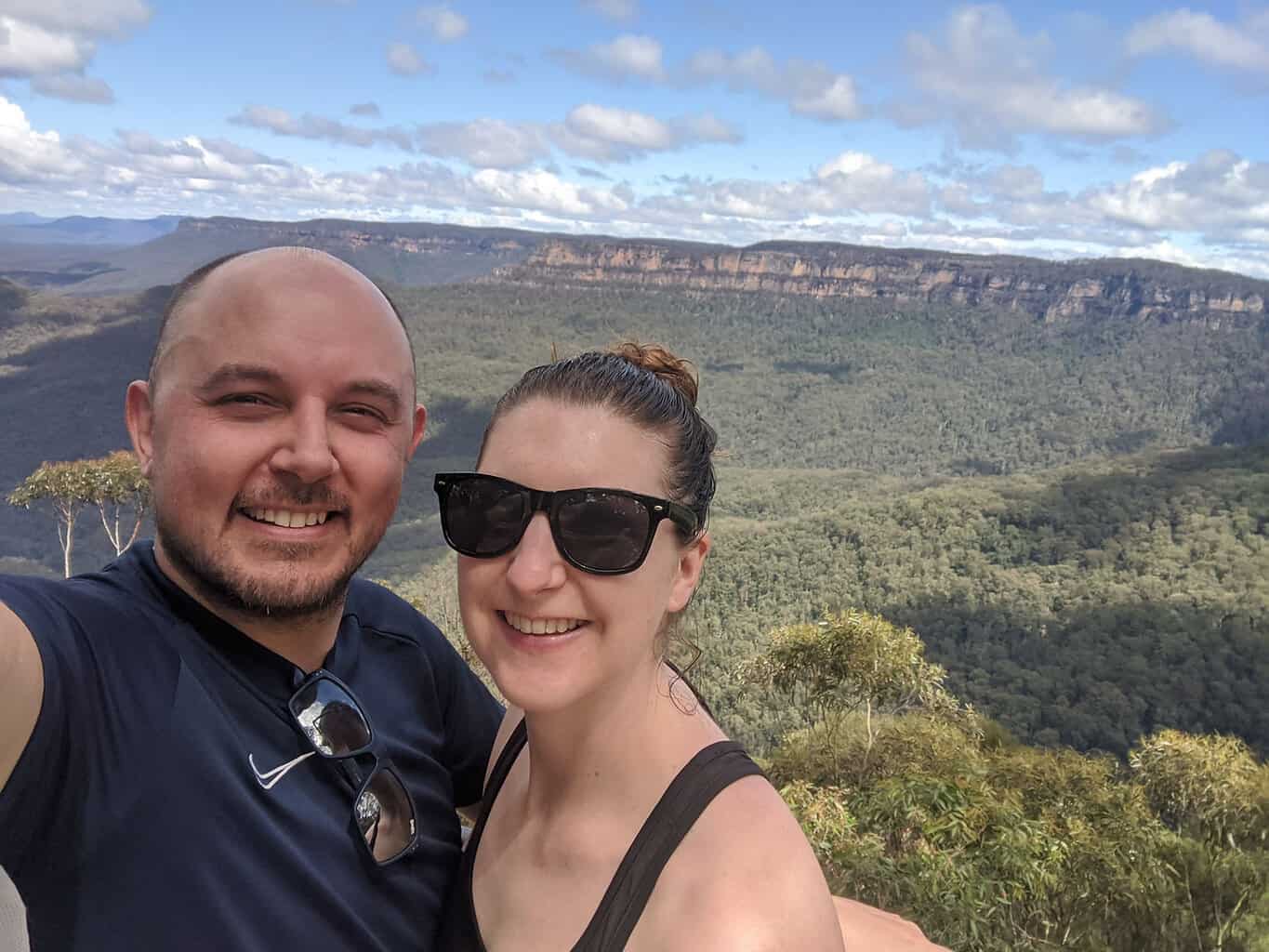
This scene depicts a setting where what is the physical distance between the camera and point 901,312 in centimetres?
13125

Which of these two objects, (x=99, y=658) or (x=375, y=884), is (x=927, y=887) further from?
(x=99, y=658)

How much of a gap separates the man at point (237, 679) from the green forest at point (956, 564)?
532 millimetres

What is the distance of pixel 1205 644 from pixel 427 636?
37.9 meters

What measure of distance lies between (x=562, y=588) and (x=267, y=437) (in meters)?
0.57

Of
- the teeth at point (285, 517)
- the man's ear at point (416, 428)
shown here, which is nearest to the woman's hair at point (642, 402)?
the man's ear at point (416, 428)

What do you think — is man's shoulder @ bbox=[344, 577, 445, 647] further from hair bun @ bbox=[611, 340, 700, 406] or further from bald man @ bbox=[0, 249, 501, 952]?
hair bun @ bbox=[611, 340, 700, 406]

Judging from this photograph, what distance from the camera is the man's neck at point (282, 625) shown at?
58.9 inches

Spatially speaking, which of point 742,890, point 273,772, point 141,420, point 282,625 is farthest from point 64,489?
point 742,890

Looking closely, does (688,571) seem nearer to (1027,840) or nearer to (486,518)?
(486,518)

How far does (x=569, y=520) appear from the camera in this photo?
4.77ft

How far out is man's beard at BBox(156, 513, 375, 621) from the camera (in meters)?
1.48

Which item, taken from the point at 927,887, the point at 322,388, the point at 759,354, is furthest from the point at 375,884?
the point at 759,354

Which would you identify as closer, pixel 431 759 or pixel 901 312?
pixel 431 759

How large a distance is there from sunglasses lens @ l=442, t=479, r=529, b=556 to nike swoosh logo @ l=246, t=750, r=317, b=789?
0.46 m
